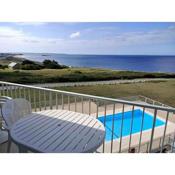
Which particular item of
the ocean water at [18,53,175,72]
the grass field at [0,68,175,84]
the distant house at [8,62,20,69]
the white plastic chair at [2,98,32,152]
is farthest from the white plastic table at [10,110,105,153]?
the grass field at [0,68,175,84]

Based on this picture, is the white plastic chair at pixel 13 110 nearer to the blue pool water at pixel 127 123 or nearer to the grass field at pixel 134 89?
the blue pool water at pixel 127 123

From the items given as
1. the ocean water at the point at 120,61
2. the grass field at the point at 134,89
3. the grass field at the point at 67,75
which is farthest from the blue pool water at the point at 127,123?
the grass field at the point at 67,75

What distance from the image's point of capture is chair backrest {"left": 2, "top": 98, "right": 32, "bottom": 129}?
7.93 ft

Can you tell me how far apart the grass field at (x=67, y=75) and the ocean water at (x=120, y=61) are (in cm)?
38

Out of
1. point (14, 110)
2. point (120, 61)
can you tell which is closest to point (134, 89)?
point (120, 61)

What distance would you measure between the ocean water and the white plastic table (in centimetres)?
679

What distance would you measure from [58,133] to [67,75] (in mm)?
9261

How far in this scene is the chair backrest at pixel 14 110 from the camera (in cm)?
242

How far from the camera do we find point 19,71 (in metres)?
9.27

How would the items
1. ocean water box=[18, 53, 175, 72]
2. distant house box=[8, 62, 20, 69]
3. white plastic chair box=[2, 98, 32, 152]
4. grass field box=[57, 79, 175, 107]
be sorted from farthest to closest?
grass field box=[57, 79, 175, 107] → ocean water box=[18, 53, 175, 72] → distant house box=[8, 62, 20, 69] → white plastic chair box=[2, 98, 32, 152]

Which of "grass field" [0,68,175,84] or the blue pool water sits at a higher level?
"grass field" [0,68,175,84]

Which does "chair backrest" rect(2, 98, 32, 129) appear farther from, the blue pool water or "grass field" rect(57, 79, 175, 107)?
"grass field" rect(57, 79, 175, 107)

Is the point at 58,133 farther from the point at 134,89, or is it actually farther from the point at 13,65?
the point at 134,89
